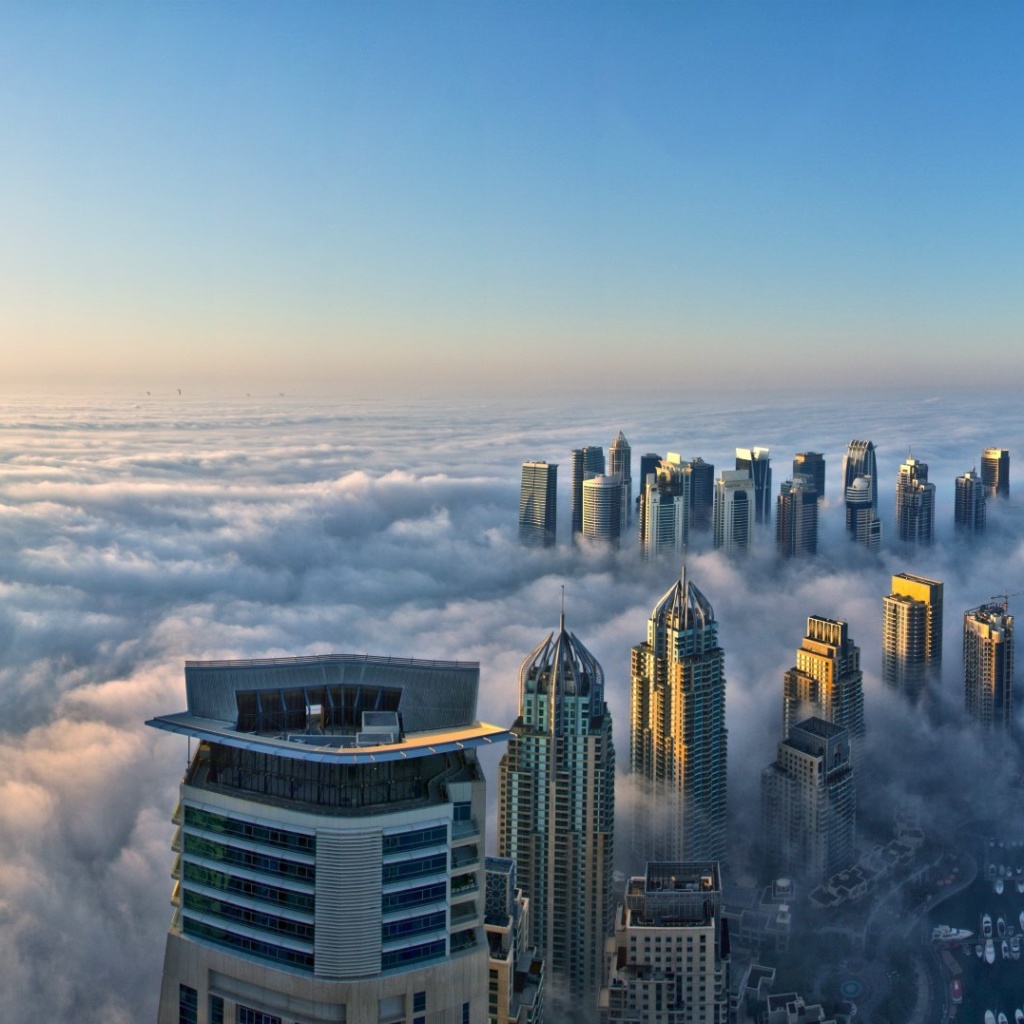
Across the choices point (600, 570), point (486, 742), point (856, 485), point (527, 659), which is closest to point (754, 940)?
point (527, 659)

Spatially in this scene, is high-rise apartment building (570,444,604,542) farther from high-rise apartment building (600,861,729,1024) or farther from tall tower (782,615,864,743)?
high-rise apartment building (600,861,729,1024)

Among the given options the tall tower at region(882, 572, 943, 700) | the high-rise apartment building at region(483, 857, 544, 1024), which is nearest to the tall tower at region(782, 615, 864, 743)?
the tall tower at region(882, 572, 943, 700)

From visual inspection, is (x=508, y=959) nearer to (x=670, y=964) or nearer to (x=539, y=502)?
(x=670, y=964)

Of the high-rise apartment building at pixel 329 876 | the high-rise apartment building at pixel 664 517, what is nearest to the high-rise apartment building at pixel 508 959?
the high-rise apartment building at pixel 329 876

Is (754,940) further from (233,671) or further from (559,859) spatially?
(233,671)

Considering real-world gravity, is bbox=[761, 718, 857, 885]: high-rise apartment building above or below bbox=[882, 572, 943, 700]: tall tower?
below

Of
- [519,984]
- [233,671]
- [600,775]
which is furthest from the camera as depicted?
[600,775]
